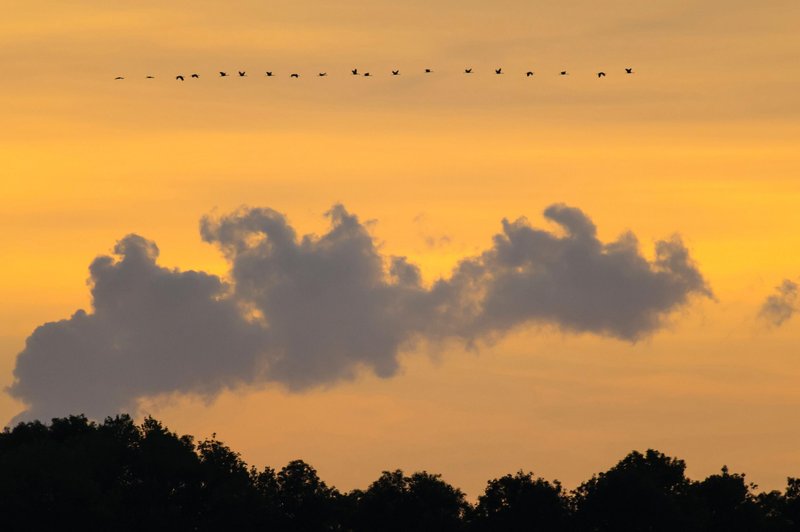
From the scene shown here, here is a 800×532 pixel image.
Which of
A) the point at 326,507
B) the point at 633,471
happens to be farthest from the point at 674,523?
the point at 326,507

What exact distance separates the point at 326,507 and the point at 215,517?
39.2 feet

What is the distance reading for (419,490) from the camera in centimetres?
19862

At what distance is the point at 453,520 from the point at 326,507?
13.7 meters

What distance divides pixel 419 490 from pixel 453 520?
15.7 feet

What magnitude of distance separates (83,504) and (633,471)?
185ft

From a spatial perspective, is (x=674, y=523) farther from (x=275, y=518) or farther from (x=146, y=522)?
(x=146, y=522)

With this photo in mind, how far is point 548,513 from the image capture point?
193875mm

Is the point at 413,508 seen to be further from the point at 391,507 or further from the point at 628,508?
the point at 628,508

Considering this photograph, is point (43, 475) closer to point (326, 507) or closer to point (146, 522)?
point (146, 522)

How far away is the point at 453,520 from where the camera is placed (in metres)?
198

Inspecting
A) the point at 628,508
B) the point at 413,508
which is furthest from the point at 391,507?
the point at 628,508

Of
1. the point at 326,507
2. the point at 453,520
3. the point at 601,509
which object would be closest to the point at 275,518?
the point at 326,507

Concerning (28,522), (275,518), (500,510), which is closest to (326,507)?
(275,518)

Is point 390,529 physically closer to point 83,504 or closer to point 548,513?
point 548,513
